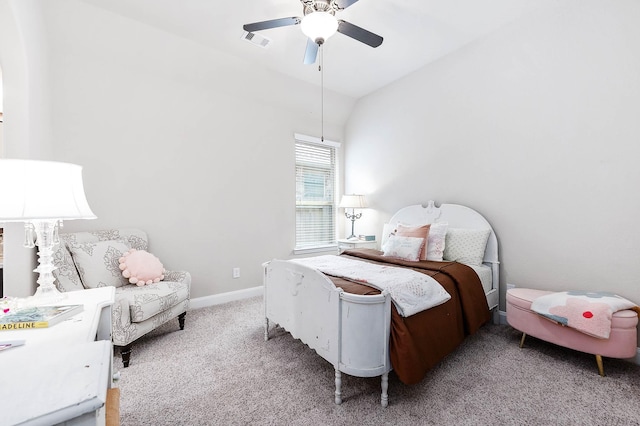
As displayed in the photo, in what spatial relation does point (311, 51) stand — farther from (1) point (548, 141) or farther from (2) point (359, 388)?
(2) point (359, 388)

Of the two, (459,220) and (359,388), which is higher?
(459,220)

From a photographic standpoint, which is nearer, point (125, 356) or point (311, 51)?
point (125, 356)

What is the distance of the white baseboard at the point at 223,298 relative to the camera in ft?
10.5

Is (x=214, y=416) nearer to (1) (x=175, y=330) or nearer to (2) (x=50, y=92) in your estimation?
(1) (x=175, y=330)

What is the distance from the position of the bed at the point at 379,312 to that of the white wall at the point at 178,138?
1.27 metres

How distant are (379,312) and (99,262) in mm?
2379

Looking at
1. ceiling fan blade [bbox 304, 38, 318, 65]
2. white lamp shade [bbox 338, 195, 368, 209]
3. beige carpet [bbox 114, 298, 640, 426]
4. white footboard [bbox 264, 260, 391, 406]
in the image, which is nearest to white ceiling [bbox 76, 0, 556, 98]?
ceiling fan blade [bbox 304, 38, 318, 65]

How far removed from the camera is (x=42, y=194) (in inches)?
47.0

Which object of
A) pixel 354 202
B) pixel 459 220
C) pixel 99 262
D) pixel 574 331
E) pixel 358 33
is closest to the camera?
pixel 574 331

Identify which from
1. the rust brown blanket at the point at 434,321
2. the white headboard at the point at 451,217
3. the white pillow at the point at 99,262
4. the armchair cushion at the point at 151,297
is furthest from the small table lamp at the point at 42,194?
the white headboard at the point at 451,217

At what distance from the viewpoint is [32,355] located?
2.35ft

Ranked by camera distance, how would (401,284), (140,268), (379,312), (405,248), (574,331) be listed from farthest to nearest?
1. (405,248)
2. (140,268)
3. (574,331)
4. (401,284)
5. (379,312)

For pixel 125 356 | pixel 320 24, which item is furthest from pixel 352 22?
pixel 125 356

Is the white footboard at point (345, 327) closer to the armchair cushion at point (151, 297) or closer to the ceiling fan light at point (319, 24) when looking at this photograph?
the armchair cushion at point (151, 297)
